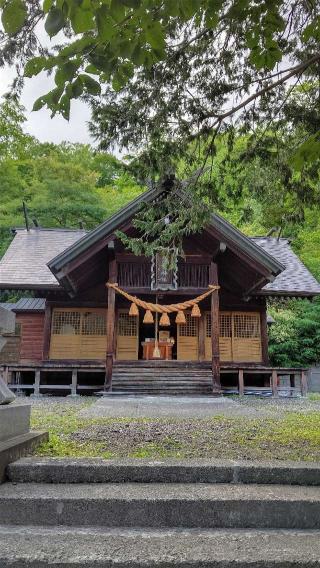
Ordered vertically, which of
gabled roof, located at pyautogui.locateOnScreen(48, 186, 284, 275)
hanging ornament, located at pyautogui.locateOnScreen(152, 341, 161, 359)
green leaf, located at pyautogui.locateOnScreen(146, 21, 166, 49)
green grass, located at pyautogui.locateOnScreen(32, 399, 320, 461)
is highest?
gabled roof, located at pyautogui.locateOnScreen(48, 186, 284, 275)

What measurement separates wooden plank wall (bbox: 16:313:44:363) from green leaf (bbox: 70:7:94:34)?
14.4m

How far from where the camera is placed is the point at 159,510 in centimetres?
251

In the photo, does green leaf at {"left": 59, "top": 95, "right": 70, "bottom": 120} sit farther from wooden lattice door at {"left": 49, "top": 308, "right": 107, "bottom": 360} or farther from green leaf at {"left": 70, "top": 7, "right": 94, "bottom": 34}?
wooden lattice door at {"left": 49, "top": 308, "right": 107, "bottom": 360}

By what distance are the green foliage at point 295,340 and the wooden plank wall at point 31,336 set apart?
10.7 meters

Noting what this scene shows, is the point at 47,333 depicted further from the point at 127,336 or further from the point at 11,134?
the point at 11,134

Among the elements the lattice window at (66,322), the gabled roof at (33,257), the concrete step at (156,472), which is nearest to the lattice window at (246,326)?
the lattice window at (66,322)

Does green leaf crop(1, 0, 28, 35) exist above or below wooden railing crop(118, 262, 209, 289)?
below

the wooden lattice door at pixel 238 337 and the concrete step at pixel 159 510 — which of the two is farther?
the wooden lattice door at pixel 238 337

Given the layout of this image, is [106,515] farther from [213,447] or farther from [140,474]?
[213,447]

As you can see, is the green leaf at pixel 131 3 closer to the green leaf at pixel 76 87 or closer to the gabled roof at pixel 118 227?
the green leaf at pixel 76 87

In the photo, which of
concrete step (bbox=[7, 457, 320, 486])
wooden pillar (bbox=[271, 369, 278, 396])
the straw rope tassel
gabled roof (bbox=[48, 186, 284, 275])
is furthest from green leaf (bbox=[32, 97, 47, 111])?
wooden pillar (bbox=[271, 369, 278, 396])

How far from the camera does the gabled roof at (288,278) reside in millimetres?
13852

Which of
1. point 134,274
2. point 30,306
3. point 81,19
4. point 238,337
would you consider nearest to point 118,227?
point 134,274

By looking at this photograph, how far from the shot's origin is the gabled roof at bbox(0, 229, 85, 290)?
44.0 ft
